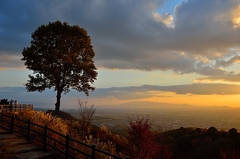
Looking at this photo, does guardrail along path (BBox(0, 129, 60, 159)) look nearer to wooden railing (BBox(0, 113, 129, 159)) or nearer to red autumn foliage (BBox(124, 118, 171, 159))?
wooden railing (BBox(0, 113, 129, 159))

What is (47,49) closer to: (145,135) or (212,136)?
(145,135)

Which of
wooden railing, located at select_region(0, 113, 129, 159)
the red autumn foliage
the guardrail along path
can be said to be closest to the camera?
wooden railing, located at select_region(0, 113, 129, 159)

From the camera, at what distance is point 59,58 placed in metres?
31.5

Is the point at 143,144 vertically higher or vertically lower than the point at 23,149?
lower

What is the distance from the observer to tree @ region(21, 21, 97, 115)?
31.5 m

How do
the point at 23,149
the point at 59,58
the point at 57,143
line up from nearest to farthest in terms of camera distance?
1. the point at 23,149
2. the point at 57,143
3. the point at 59,58

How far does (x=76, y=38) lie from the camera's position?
33.2m

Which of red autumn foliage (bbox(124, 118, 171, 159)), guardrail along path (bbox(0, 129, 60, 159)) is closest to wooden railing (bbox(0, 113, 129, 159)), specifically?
guardrail along path (bbox(0, 129, 60, 159))

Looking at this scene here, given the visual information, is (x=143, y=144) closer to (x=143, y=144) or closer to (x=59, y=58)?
(x=143, y=144)

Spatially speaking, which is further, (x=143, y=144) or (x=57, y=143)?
(x=143, y=144)

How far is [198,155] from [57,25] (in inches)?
1230

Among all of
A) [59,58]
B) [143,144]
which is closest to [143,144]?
[143,144]

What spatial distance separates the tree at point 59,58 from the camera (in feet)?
103

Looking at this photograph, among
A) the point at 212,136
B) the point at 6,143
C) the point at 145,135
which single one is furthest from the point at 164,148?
the point at 6,143
